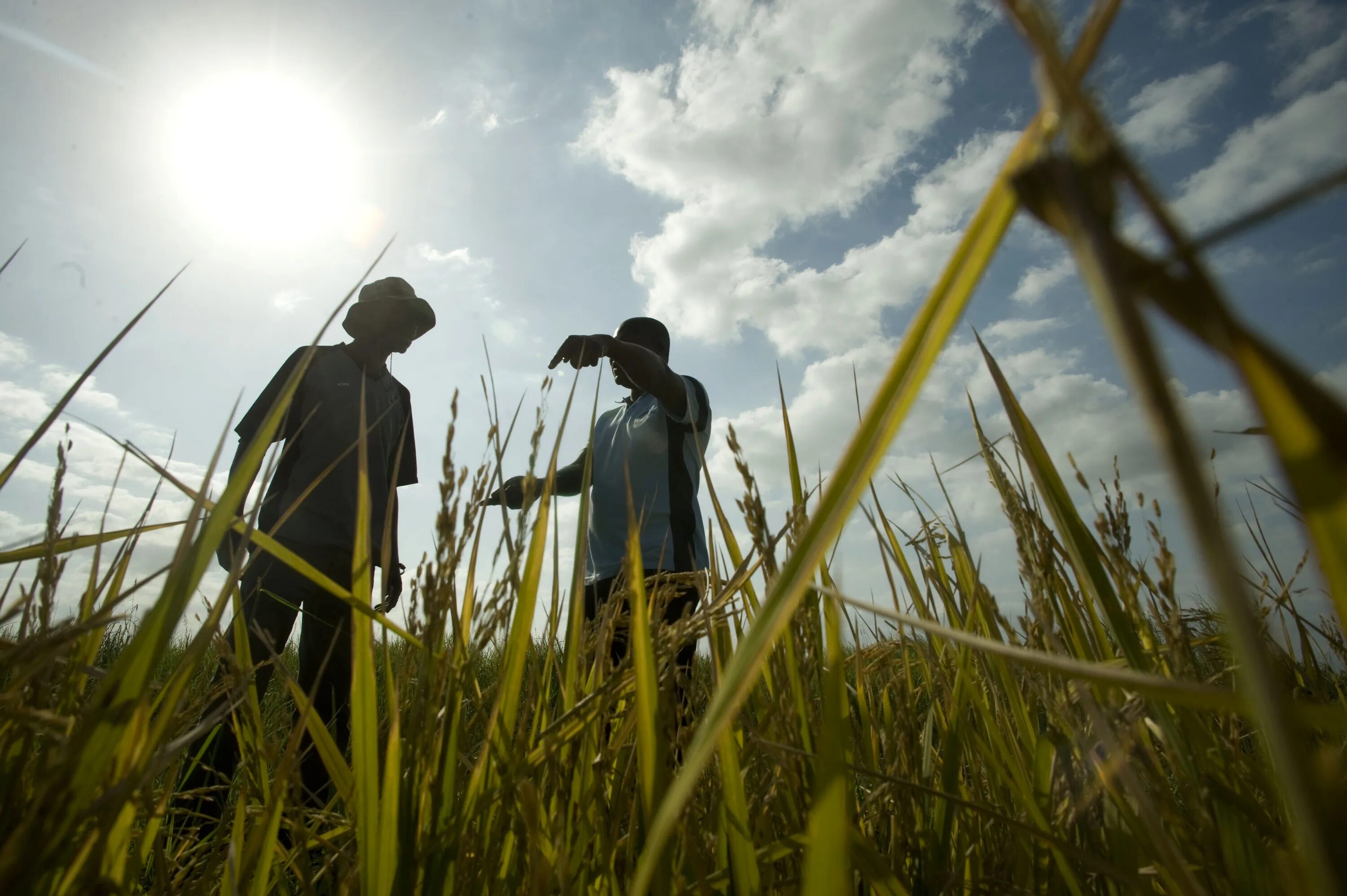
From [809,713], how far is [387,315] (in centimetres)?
430

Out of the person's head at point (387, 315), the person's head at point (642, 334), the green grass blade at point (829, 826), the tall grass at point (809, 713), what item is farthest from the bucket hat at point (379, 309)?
the green grass blade at point (829, 826)

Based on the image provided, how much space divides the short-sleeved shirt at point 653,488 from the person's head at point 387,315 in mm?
1727

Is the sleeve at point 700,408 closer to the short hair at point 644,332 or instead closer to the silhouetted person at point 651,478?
the silhouetted person at point 651,478

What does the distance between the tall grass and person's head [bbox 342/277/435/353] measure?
3.58 meters

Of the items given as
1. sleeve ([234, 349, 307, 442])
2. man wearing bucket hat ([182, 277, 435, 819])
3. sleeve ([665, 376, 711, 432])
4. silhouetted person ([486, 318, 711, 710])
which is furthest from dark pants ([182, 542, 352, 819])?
sleeve ([665, 376, 711, 432])

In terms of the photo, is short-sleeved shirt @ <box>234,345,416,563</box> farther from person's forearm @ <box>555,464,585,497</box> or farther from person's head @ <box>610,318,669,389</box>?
person's head @ <box>610,318,669,389</box>

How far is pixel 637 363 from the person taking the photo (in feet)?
11.7

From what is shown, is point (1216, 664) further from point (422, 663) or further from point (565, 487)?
point (565, 487)

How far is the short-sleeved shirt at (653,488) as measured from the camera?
3953 millimetres

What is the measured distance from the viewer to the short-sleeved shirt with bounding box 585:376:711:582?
13.0ft

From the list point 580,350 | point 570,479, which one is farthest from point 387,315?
point 580,350

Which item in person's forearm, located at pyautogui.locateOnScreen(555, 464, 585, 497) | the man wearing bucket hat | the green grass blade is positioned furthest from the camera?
person's forearm, located at pyautogui.locateOnScreen(555, 464, 585, 497)

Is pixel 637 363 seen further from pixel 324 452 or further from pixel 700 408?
pixel 324 452

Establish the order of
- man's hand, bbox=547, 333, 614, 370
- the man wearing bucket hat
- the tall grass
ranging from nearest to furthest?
the tall grass → man's hand, bbox=547, 333, 614, 370 → the man wearing bucket hat
